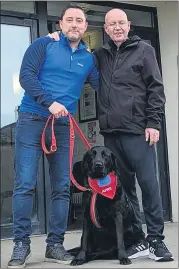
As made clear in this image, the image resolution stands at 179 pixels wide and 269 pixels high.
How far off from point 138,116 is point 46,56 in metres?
0.83

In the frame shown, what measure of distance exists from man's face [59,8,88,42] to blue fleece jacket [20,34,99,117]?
0.21 ft

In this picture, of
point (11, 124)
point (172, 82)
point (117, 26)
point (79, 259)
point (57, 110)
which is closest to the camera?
point (57, 110)

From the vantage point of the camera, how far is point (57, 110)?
3309 mm

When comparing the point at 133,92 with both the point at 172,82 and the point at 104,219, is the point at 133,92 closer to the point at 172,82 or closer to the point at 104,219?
the point at 104,219

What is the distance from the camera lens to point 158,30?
250 inches

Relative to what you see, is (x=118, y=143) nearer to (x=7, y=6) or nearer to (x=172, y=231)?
(x=172, y=231)

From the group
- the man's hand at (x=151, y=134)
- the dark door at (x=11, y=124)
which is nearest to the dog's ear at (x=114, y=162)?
the man's hand at (x=151, y=134)

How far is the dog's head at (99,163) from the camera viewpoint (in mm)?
3379

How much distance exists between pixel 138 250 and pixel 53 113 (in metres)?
1.25

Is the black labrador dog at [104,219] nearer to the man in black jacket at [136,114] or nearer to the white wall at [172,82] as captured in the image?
the man in black jacket at [136,114]

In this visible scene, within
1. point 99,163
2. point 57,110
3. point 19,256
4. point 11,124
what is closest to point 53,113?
point 57,110

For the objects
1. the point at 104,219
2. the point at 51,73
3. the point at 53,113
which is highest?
the point at 51,73

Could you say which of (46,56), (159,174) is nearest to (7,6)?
(46,56)

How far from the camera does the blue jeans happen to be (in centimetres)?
343
